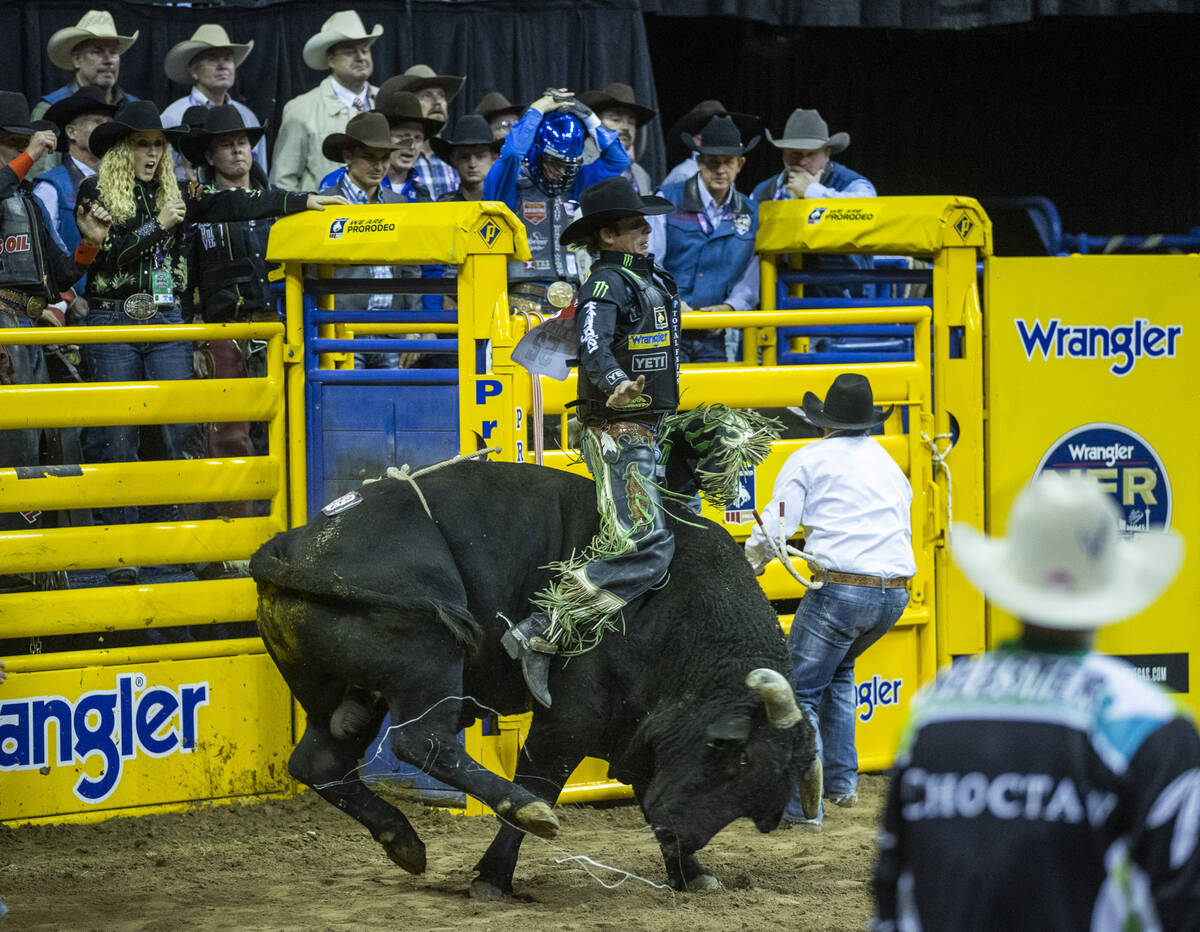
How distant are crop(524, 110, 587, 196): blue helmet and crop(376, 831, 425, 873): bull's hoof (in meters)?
3.83

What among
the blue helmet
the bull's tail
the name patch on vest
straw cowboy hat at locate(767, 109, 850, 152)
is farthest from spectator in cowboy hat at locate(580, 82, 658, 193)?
the bull's tail

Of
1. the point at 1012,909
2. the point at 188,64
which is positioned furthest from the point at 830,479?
the point at 188,64

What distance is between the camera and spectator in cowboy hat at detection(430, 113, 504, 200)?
9.00 meters

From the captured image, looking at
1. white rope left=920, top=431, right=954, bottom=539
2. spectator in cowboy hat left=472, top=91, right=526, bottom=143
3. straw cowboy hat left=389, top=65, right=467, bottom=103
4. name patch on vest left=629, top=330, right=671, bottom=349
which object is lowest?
white rope left=920, top=431, right=954, bottom=539

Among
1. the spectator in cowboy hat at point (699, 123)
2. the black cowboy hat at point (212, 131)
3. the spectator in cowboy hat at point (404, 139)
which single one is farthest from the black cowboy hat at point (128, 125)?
the spectator in cowboy hat at point (699, 123)

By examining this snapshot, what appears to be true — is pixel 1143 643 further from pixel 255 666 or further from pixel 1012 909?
pixel 1012 909

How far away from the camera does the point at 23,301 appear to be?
7.25m

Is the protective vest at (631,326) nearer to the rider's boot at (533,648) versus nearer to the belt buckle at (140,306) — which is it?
the rider's boot at (533,648)

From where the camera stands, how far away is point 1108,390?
7.95 metres

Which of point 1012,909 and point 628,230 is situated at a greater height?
point 628,230

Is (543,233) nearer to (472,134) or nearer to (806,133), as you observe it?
(472,134)

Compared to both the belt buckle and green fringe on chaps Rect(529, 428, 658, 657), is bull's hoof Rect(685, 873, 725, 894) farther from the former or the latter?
the belt buckle

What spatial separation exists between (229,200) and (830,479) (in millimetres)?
3054

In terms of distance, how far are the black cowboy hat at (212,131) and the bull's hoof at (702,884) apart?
14.2 feet
